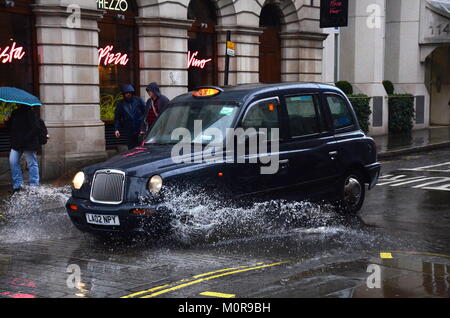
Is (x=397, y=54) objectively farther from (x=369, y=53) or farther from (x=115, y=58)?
(x=115, y=58)

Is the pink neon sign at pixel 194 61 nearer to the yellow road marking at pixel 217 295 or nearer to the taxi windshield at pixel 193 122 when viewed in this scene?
the taxi windshield at pixel 193 122

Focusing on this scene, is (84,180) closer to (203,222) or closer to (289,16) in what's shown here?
(203,222)

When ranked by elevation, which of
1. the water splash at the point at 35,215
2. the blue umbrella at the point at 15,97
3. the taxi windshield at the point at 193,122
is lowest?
the water splash at the point at 35,215

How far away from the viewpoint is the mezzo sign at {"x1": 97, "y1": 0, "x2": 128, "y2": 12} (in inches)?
653

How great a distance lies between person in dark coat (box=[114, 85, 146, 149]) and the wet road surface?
2483mm

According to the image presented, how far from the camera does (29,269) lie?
6.97m

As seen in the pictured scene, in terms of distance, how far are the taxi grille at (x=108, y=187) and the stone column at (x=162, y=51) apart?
9877 millimetres

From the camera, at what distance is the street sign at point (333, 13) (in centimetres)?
2225

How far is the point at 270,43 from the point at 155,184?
1544 centimetres

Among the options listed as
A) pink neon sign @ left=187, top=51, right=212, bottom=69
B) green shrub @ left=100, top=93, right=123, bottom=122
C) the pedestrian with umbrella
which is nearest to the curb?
pink neon sign @ left=187, top=51, right=212, bottom=69

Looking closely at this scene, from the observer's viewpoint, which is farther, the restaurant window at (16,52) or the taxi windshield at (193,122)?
the restaurant window at (16,52)
